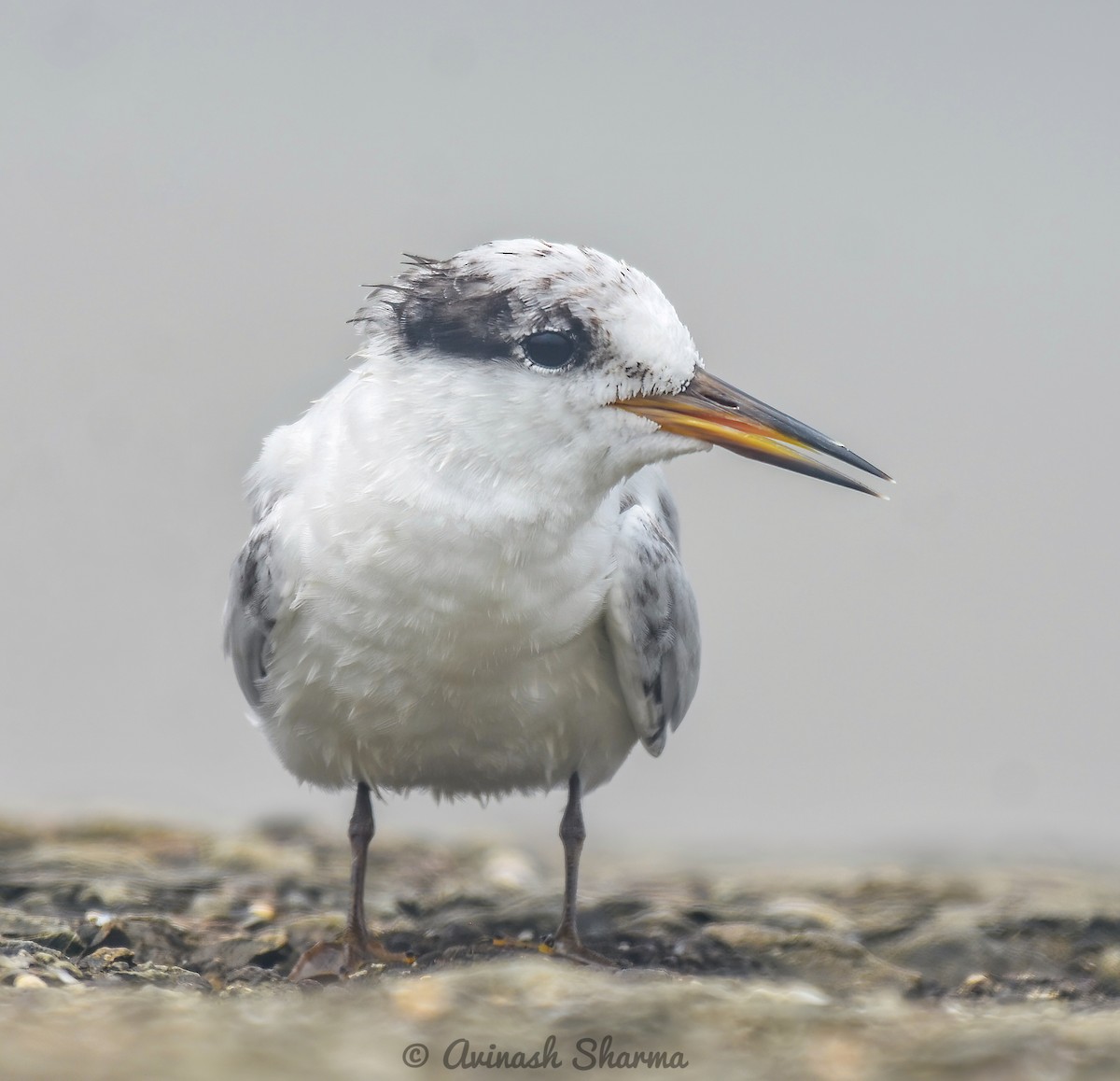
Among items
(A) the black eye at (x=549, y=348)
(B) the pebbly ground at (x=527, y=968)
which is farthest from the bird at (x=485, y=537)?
(B) the pebbly ground at (x=527, y=968)

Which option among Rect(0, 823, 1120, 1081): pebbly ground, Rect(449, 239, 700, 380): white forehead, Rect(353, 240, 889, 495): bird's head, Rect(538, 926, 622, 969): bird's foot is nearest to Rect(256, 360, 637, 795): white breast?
Rect(353, 240, 889, 495): bird's head

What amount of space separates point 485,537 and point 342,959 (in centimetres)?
182

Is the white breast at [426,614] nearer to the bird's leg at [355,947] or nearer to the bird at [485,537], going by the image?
the bird at [485,537]

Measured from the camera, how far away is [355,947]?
18.3 feet

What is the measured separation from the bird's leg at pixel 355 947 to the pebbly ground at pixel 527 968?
0.11m

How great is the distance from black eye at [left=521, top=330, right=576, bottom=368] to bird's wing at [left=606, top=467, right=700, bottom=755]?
35.6 inches

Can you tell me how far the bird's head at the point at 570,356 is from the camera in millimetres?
4457

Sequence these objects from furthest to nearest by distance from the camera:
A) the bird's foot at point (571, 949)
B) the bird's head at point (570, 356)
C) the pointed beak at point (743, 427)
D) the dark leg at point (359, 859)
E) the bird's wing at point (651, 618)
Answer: the dark leg at point (359, 859) < the bird's foot at point (571, 949) < the bird's wing at point (651, 618) < the pointed beak at point (743, 427) < the bird's head at point (570, 356)

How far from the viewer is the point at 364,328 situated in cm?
486

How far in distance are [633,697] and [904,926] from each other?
5.18 ft

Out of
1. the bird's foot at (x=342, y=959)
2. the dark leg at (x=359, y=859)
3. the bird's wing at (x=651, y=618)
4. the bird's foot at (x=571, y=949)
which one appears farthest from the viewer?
the dark leg at (x=359, y=859)

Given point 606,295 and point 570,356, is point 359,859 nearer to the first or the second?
point 570,356

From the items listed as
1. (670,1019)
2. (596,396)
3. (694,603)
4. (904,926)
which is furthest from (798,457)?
(904,926)

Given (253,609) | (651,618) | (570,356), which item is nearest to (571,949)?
(651,618)
